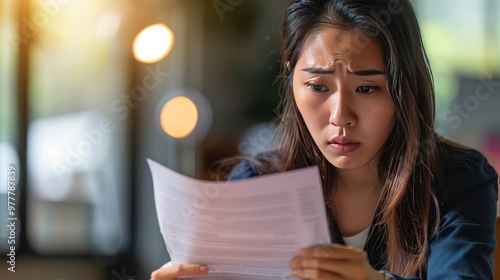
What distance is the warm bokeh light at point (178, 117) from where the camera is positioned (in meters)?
3.72

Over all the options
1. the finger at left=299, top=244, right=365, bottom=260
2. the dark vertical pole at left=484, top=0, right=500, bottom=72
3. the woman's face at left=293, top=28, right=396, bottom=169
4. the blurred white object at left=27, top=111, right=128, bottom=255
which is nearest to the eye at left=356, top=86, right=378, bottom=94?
the woman's face at left=293, top=28, right=396, bottom=169

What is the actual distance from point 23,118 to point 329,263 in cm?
273

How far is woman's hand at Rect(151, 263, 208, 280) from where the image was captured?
1.03 m

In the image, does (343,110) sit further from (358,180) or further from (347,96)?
(358,180)

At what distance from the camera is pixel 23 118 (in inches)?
131

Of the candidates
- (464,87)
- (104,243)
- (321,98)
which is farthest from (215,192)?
(464,87)

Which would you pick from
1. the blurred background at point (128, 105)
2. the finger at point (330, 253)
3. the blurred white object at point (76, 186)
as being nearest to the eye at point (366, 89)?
the finger at point (330, 253)

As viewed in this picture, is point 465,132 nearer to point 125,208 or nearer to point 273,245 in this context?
point 125,208

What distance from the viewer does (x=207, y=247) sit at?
3.29ft

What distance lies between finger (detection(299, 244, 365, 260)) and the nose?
1.04 ft

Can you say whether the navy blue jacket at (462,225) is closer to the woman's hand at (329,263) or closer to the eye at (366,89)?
the woman's hand at (329,263)

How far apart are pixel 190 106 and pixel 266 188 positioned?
292 centimetres

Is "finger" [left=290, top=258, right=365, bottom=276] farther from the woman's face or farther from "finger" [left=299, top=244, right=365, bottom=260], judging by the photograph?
the woman's face

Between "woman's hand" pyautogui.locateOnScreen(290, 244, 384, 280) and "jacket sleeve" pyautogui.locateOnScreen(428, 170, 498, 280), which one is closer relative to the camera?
"woman's hand" pyautogui.locateOnScreen(290, 244, 384, 280)
